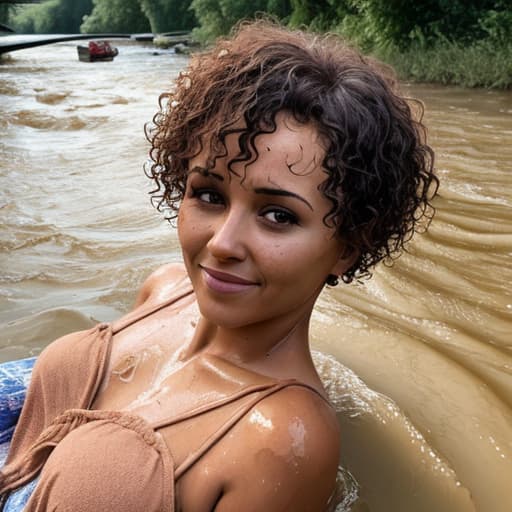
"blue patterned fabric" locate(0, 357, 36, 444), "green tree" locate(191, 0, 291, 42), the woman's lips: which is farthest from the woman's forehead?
"green tree" locate(191, 0, 291, 42)

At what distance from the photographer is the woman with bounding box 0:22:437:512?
1.15 metres

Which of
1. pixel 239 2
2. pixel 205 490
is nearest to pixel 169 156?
pixel 205 490

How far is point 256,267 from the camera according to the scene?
3.97 ft

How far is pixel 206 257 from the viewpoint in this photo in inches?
50.1

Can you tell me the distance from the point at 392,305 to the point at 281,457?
160 centimetres

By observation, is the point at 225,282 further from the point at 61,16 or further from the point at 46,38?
the point at 61,16

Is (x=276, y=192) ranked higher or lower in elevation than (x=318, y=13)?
higher

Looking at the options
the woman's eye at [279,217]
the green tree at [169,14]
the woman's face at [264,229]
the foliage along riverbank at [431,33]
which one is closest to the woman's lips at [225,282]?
the woman's face at [264,229]

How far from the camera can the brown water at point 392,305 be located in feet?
5.65

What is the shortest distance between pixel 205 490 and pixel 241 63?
0.85 meters

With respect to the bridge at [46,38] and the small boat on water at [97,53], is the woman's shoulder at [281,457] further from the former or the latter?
the small boat on water at [97,53]

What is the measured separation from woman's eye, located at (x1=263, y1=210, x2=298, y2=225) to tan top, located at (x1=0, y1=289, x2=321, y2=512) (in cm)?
33

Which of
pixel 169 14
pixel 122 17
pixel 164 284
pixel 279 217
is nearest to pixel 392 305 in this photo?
pixel 164 284

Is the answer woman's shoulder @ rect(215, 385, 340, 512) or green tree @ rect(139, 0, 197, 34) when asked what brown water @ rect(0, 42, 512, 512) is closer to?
woman's shoulder @ rect(215, 385, 340, 512)
